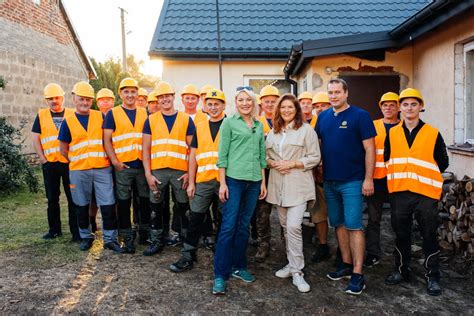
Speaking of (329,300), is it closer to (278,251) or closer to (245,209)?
(245,209)

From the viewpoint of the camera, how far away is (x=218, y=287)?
4.00 metres

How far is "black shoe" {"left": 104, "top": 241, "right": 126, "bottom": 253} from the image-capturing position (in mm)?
5176

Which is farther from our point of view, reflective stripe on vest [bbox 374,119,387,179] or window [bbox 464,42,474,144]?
window [bbox 464,42,474,144]

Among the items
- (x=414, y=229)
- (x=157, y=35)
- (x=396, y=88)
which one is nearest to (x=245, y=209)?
(x=414, y=229)

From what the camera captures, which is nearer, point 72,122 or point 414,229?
point 72,122

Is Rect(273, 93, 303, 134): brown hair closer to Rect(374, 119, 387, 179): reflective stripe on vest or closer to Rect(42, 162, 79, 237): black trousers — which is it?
Rect(374, 119, 387, 179): reflective stripe on vest

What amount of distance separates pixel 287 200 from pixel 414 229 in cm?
294

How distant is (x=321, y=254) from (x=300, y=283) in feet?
3.14

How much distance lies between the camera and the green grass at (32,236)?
5.04m

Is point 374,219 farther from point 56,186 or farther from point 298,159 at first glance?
point 56,186

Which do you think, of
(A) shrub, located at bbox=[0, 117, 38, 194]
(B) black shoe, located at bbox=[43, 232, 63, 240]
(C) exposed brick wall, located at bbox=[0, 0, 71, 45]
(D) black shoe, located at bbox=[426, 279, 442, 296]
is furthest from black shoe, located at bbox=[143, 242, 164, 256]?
(C) exposed brick wall, located at bbox=[0, 0, 71, 45]

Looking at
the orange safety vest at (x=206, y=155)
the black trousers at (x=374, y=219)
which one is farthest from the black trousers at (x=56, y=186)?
the black trousers at (x=374, y=219)

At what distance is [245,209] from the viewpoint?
165 inches

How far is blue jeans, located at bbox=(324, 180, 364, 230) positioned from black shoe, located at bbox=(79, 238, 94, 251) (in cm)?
300
